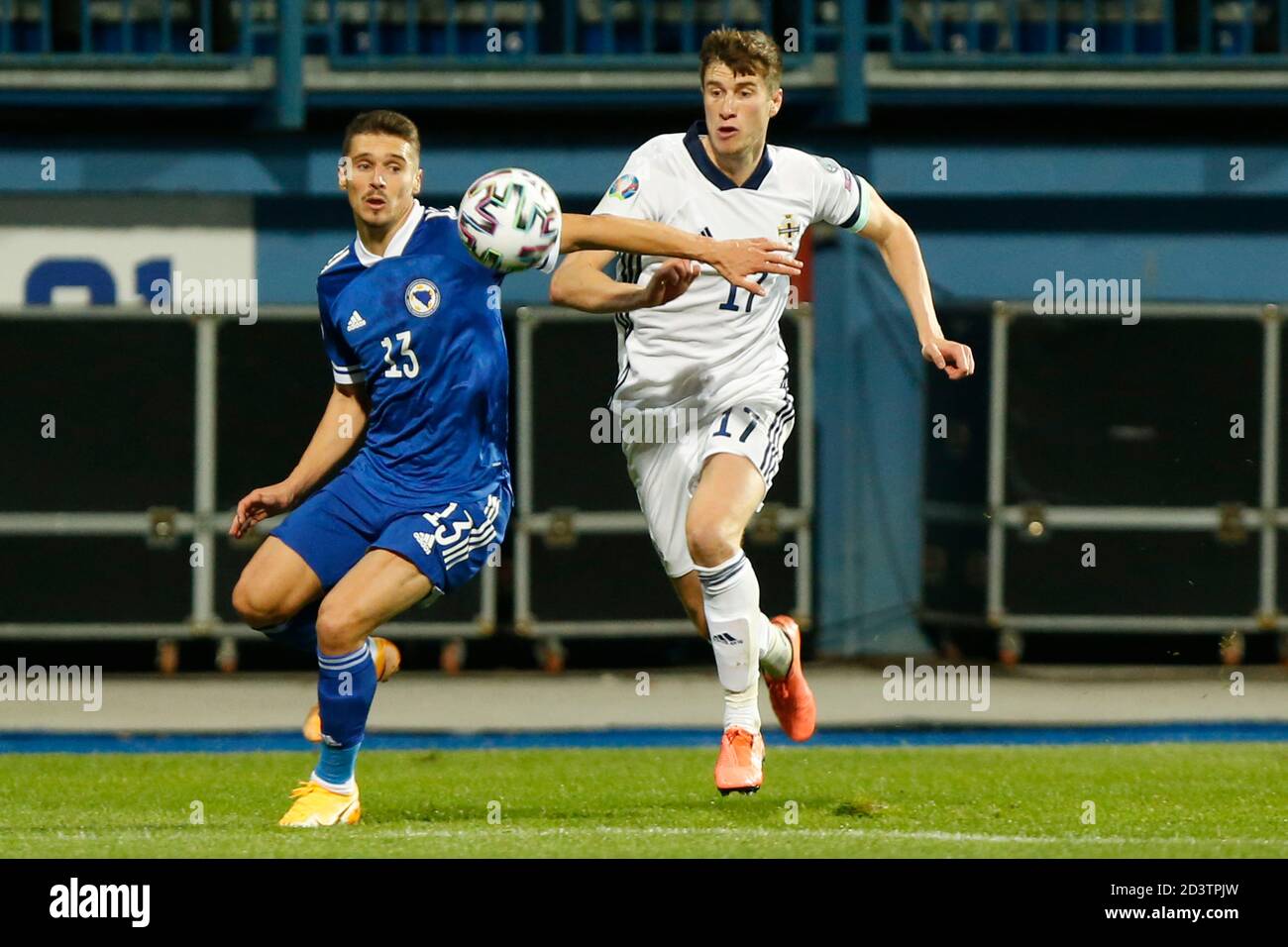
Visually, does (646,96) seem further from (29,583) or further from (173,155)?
(29,583)

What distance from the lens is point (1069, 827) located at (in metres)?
8.02

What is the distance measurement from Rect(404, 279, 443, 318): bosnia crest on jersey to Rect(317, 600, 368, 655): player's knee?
0.99 meters

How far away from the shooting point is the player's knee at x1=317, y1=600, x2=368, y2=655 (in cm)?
768

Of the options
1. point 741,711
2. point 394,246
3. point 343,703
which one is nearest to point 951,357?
point 741,711

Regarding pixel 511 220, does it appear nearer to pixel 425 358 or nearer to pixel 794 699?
pixel 425 358

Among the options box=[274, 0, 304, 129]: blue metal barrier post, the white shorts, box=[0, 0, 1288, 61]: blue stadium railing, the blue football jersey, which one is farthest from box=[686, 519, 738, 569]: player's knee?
box=[274, 0, 304, 129]: blue metal barrier post

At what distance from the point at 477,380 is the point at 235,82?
788cm

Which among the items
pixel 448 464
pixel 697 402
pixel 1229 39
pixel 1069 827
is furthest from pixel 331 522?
pixel 1229 39

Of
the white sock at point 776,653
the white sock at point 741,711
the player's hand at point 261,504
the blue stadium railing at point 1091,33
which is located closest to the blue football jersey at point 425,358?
the player's hand at point 261,504

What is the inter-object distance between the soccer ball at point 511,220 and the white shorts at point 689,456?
116cm

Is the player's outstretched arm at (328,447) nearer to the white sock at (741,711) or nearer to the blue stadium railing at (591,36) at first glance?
the white sock at (741,711)

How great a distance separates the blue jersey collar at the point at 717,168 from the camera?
27.4 ft

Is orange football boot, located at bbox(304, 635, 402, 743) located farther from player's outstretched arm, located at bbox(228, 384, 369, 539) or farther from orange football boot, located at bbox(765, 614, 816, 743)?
orange football boot, located at bbox(765, 614, 816, 743)
